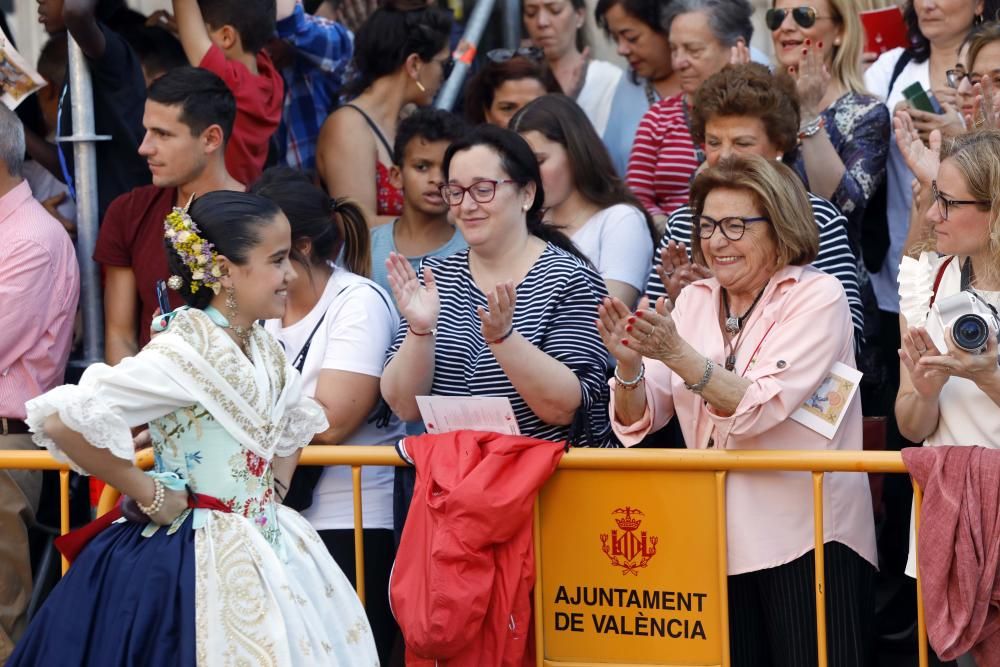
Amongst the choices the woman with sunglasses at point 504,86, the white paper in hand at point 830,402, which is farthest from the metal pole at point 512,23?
the white paper in hand at point 830,402

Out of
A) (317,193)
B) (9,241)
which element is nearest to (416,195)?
Answer: (317,193)

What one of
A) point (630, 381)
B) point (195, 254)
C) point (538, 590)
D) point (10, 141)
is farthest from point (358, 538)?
point (10, 141)

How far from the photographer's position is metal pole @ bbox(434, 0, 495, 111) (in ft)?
22.7

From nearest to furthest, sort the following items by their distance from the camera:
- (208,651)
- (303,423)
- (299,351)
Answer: (208,651), (303,423), (299,351)

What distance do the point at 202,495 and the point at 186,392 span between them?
29cm

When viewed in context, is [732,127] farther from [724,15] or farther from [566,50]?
[566,50]

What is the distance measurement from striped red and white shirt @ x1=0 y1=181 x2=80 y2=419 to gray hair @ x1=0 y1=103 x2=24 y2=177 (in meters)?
0.13

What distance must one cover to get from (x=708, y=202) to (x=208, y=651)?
6.46 feet

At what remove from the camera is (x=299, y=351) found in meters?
5.09

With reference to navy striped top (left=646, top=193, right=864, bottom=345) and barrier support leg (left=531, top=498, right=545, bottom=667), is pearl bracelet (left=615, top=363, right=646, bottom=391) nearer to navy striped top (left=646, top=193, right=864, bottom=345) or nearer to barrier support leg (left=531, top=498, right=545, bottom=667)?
barrier support leg (left=531, top=498, right=545, bottom=667)

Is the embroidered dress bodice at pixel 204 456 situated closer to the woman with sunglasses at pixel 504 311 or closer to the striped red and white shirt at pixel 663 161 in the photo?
the woman with sunglasses at pixel 504 311

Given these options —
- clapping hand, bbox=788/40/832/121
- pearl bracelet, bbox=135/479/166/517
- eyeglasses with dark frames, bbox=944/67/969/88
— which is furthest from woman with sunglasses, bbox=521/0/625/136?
pearl bracelet, bbox=135/479/166/517

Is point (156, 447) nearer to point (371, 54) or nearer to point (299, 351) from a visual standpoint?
point (299, 351)

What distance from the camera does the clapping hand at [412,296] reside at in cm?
468
